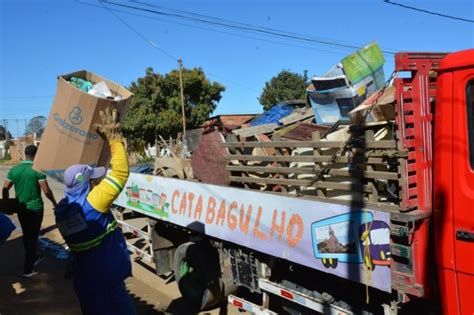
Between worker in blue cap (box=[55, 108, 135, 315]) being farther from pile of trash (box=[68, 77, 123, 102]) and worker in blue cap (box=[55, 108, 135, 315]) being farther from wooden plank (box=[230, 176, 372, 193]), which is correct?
wooden plank (box=[230, 176, 372, 193])

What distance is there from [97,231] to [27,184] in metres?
3.55

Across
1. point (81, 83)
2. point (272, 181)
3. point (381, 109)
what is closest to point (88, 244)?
point (81, 83)

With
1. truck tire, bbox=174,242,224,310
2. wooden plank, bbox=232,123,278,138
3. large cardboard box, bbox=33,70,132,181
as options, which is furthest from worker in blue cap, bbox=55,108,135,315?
truck tire, bbox=174,242,224,310

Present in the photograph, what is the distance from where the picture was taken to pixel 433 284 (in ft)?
9.06

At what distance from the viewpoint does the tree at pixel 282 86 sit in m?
39.6

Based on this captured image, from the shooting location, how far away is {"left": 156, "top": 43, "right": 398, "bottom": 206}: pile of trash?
3.04 meters

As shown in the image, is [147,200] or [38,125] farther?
[38,125]

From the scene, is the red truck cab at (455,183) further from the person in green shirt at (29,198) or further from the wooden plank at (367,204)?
the person in green shirt at (29,198)

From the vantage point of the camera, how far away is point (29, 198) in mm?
6383

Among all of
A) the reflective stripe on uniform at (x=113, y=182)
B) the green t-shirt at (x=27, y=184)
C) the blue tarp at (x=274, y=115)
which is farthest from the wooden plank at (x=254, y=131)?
the green t-shirt at (x=27, y=184)

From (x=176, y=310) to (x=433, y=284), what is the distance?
337 centimetres

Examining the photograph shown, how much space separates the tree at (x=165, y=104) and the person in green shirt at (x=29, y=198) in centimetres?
2255

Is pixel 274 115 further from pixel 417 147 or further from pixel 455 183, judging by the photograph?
pixel 455 183

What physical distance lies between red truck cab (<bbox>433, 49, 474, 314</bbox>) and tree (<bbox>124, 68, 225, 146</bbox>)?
26.9 metres
